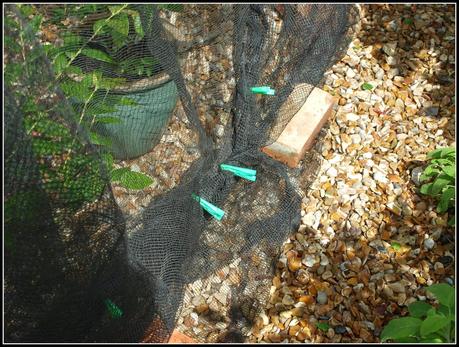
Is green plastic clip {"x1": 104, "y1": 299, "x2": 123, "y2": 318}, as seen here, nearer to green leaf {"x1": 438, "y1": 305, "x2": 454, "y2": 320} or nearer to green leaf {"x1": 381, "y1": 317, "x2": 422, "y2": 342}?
green leaf {"x1": 381, "y1": 317, "x2": 422, "y2": 342}

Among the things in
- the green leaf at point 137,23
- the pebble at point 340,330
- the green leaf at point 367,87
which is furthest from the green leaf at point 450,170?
the green leaf at point 137,23

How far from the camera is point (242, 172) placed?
247 cm

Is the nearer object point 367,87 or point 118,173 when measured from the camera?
point 118,173

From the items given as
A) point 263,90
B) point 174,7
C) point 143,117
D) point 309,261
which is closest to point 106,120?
point 143,117

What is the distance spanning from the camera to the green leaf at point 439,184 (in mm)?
2521

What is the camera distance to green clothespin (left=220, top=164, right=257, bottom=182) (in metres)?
2.43

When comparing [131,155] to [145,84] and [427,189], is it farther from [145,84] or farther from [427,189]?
[427,189]

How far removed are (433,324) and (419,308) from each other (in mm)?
226

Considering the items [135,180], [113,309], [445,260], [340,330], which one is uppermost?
[135,180]

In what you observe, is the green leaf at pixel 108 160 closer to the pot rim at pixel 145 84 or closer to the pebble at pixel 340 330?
the pot rim at pixel 145 84

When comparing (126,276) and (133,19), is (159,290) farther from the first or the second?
(133,19)

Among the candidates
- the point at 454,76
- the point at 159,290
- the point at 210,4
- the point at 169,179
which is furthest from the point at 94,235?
the point at 454,76

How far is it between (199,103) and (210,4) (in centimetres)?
39

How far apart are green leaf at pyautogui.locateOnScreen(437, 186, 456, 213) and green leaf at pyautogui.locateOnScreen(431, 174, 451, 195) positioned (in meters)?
0.03
